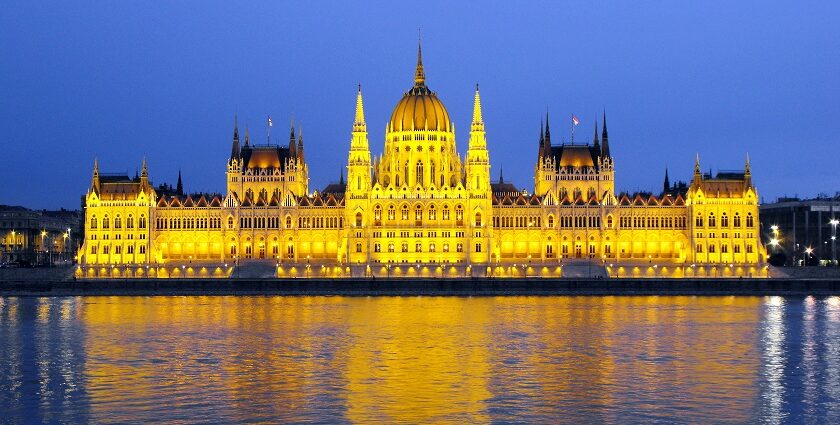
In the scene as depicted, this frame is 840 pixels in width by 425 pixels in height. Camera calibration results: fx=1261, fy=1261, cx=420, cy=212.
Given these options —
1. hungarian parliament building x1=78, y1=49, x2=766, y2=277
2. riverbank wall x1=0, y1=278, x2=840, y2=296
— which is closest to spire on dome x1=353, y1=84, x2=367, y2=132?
hungarian parliament building x1=78, y1=49, x2=766, y2=277

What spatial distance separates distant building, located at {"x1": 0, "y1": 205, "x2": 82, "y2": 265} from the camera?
165m

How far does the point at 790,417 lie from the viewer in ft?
113

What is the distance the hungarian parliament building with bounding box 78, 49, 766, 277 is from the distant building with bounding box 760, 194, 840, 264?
52.0 ft

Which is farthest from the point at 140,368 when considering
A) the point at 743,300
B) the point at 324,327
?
the point at 743,300

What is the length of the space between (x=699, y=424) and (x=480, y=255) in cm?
9386

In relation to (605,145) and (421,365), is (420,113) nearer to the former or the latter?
(605,145)

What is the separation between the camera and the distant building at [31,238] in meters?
165

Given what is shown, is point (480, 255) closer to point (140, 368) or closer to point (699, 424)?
point (140, 368)

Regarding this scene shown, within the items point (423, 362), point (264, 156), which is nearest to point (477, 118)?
point (264, 156)

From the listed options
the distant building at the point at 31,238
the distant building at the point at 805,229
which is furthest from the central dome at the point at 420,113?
the distant building at the point at 31,238

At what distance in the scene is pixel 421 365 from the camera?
151 ft

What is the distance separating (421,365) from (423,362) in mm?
972

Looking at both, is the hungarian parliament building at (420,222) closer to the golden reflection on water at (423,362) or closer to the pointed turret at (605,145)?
the pointed turret at (605,145)

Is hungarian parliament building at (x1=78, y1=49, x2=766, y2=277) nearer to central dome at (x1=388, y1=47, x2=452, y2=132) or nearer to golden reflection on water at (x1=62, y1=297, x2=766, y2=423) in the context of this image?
central dome at (x1=388, y1=47, x2=452, y2=132)
